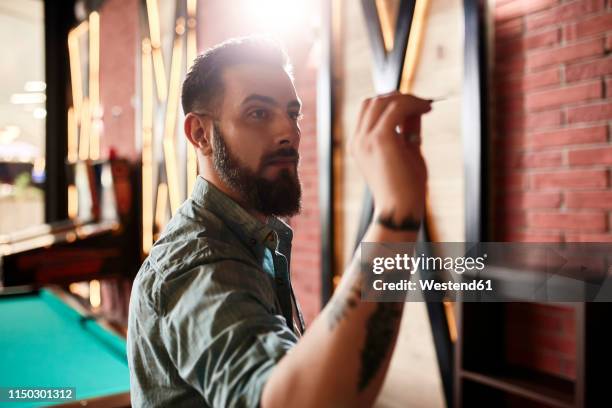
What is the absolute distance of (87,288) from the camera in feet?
17.8

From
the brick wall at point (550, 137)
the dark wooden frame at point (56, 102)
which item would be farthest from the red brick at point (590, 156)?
the dark wooden frame at point (56, 102)

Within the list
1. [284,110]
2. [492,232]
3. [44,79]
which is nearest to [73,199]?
[44,79]

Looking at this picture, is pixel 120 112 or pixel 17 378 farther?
pixel 120 112

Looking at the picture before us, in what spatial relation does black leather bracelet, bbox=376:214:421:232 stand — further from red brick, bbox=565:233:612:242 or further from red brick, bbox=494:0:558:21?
red brick, bbox=494:0:558:21

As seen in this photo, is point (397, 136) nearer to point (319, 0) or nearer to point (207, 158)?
point (207, 158)

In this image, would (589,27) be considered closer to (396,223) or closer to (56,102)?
(396,223)

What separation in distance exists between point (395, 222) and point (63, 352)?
5.97 ft

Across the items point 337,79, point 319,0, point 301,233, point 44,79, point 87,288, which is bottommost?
point 87,288

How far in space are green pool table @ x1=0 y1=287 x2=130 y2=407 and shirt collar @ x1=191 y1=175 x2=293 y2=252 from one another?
33.4 inches

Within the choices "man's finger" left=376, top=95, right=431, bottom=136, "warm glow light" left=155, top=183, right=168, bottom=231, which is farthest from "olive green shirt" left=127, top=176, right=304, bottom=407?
"warm glow light" left=155, top=183, right=168, bottom=231

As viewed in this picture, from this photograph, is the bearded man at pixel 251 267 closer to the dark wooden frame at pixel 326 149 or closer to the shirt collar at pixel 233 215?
the shirt collar at pixel 233 215

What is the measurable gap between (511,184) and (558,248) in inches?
11.3

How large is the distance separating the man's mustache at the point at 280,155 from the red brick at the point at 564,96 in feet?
3.96

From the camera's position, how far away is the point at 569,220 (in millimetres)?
1703
